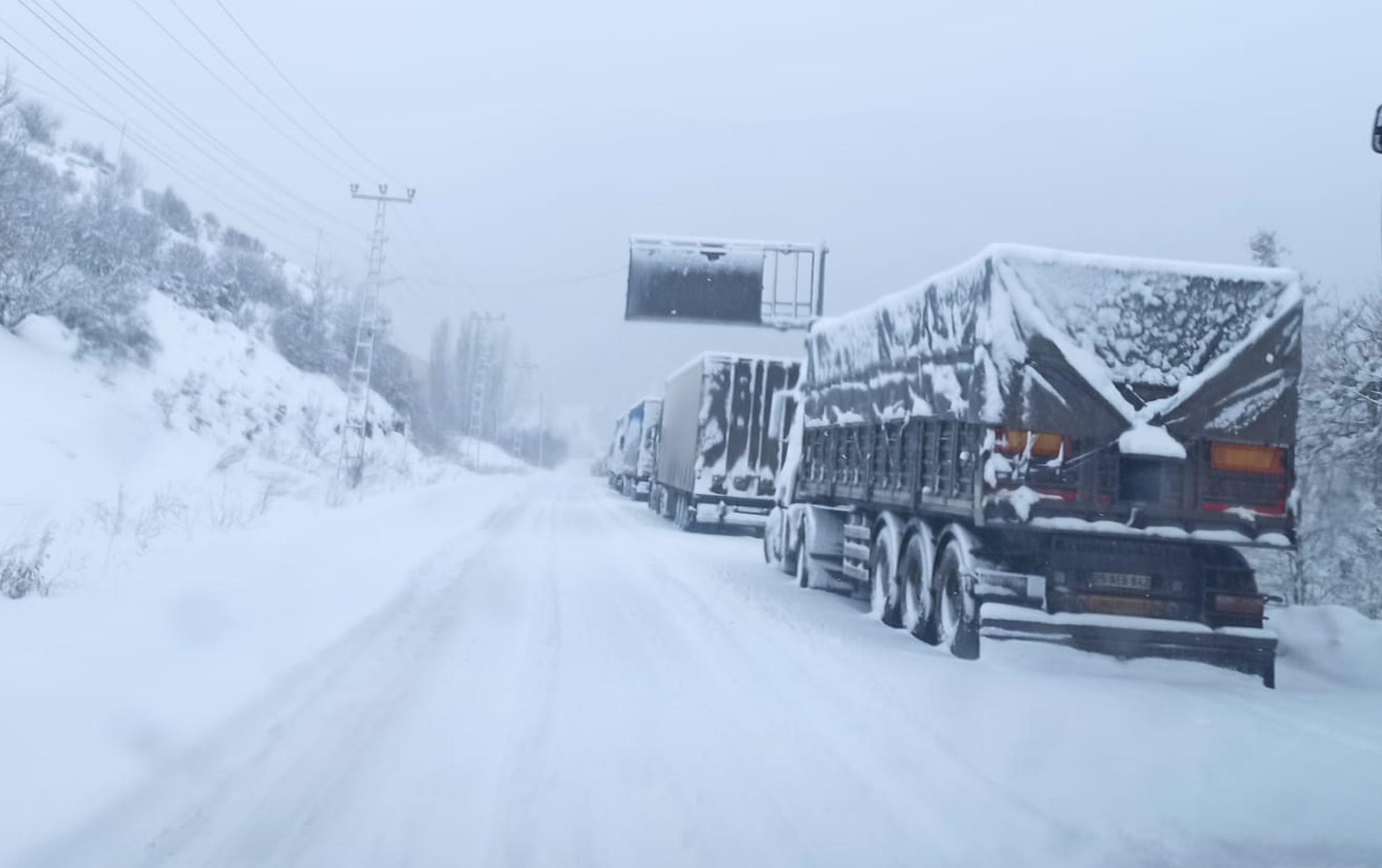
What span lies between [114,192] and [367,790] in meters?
38.0

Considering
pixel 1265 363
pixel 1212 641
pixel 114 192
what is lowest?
pixel 1212 641

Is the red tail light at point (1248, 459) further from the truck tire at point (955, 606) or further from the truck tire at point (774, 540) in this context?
the truck tire at point (774, 540)

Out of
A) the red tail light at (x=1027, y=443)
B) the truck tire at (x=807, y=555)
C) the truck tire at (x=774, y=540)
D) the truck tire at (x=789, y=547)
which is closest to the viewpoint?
the red tail light at (x=1027, y=443)

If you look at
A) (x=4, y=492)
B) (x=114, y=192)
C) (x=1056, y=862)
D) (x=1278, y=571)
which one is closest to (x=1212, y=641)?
(x=1056, y=862)

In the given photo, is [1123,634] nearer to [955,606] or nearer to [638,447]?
[955,606]

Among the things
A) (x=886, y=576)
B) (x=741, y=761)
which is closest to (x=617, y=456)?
(x=886, y=576)

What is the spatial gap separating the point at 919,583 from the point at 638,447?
35611 mm

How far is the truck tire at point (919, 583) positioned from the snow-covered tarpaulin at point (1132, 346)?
1.83m

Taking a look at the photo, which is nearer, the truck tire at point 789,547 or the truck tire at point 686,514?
the truck tire at point 789,547

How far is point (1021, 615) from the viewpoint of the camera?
9.82 meters

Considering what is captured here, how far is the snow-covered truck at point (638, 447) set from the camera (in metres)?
44.0

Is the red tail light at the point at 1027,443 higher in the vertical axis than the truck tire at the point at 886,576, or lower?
higher

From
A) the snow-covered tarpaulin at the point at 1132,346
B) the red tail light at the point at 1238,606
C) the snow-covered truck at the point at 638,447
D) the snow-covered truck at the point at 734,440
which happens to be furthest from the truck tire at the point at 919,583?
the snow-covered truck at the point at 638,447

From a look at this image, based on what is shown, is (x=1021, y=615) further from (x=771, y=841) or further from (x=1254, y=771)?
(x=771, y=841)
